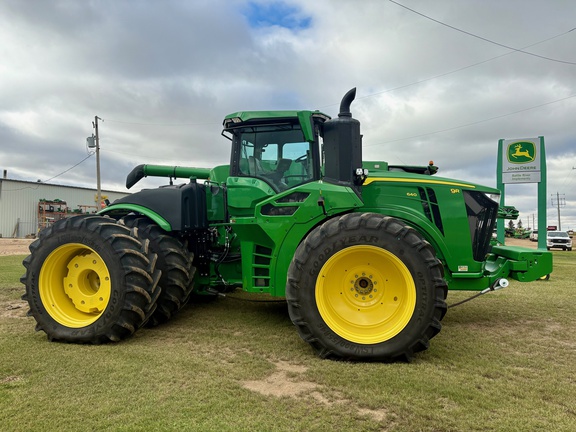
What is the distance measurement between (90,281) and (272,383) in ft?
9.13

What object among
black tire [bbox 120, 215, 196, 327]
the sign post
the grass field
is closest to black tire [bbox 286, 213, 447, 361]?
the grass field

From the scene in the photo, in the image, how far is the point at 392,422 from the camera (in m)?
2.78

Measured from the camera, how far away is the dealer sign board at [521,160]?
1313 centimetres

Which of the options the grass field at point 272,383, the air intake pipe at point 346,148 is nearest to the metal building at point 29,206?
the grass field at point 272,383

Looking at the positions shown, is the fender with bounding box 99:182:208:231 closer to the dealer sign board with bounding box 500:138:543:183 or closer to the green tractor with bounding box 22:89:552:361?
the green tractor with bounding box 22:89:552:361

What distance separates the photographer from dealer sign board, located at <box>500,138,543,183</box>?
13.1m

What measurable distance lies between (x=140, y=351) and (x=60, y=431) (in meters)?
1.59

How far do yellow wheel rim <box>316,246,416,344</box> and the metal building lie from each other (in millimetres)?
39526

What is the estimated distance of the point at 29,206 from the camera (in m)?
41.4

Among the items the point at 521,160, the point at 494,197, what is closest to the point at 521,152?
the point at 521,160

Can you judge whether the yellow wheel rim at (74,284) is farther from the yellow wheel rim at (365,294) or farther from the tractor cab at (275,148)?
the yellow wheel rim at (365,294)

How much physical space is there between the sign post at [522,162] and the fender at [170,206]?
10803 mm

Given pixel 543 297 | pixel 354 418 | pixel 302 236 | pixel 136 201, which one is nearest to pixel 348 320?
pixel 302 236

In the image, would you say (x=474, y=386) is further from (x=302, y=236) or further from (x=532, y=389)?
(x=302, y=236)
